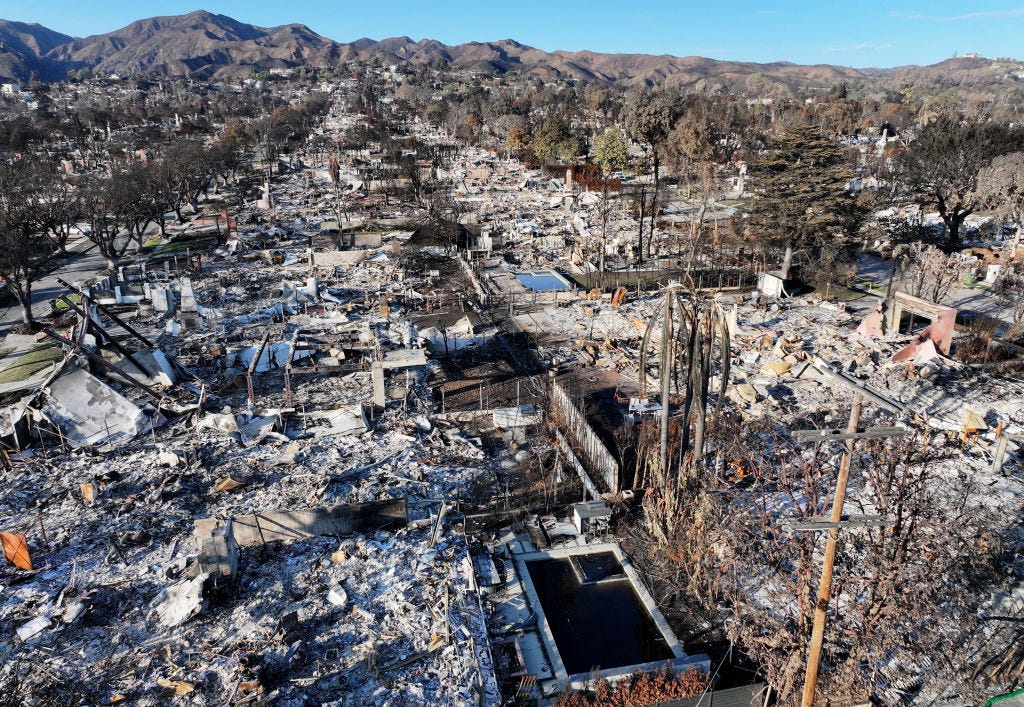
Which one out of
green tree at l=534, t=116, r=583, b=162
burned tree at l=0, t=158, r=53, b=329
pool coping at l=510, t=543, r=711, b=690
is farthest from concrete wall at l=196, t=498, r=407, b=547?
green tree at l=534, t=116, r=583, b=162

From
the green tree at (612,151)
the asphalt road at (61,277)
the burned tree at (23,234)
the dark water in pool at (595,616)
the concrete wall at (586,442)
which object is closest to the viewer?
the dark water in pool at (595,616)

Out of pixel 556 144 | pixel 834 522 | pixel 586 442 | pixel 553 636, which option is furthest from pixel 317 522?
pixel 556 144

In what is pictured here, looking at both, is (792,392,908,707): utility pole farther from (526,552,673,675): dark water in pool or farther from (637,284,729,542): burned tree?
(637,284,729,542): burned tree

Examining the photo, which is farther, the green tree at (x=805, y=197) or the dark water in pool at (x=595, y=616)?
the green tree at (x=805, y=197)

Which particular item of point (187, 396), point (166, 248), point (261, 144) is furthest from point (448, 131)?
point (187, 396)

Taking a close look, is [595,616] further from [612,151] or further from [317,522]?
[612,151]

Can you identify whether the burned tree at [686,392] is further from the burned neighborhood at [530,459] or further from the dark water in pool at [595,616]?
the dark water in pool at [595,616]

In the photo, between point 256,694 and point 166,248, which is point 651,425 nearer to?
point 256,694

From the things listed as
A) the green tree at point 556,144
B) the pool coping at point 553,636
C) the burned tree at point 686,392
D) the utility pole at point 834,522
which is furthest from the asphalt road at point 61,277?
the green tree at point 556,144
